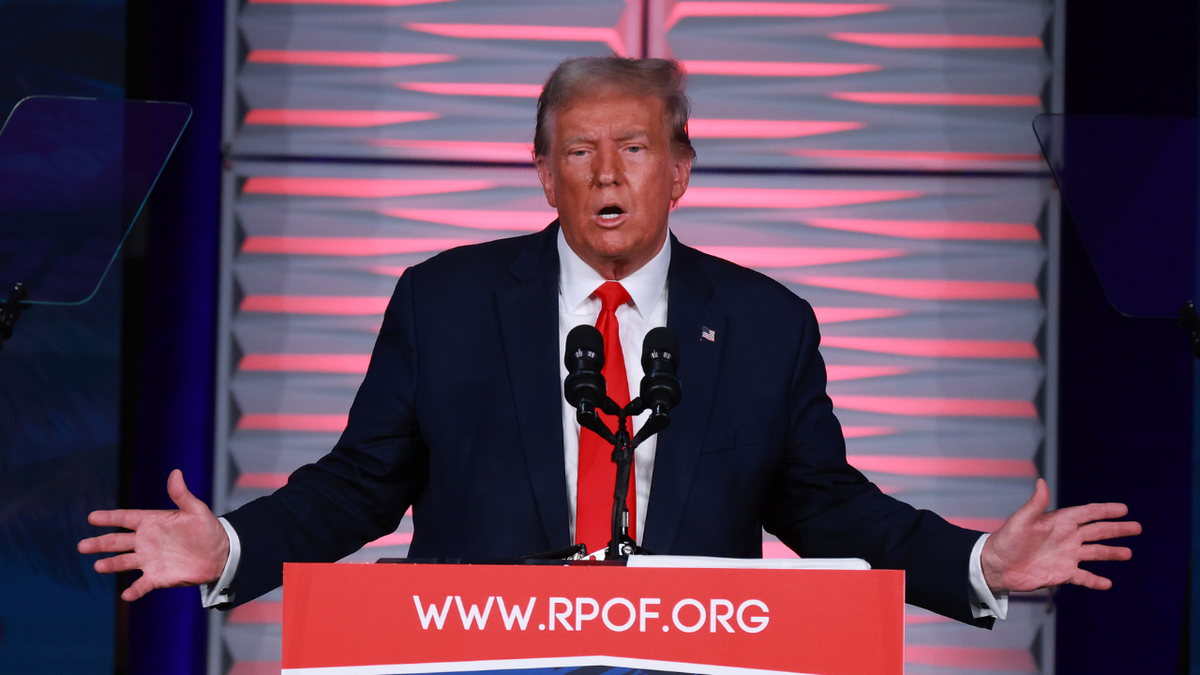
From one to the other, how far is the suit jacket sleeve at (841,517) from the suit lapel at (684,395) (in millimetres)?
209

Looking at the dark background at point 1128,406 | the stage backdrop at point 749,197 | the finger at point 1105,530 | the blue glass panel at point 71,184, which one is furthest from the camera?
→ the stage backdrop at point 749,197

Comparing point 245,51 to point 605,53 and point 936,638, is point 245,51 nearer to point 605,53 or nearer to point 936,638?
point 605,53

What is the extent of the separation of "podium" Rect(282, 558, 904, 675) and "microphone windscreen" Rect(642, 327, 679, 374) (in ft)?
1.03

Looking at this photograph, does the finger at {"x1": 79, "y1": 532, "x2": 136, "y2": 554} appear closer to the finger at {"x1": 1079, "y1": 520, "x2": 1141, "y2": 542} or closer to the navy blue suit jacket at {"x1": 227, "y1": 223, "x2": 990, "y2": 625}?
the navy blue suit jacket at {"x1": 227, "y1": 223, "x2": 990, "y2": 625}

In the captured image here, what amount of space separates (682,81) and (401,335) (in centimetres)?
82

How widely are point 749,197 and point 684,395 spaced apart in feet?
5.75

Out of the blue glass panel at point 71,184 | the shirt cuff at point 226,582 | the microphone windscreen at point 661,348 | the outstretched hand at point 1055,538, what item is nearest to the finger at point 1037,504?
the outstretched hand at point 1055,538

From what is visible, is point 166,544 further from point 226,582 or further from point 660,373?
point 660,373

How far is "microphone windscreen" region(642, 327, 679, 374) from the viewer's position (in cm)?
152

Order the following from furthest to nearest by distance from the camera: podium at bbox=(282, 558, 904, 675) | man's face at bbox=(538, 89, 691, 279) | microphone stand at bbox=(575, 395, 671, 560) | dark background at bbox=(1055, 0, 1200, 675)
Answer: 1. dark background at bbox=(1055, 0, 1200, 675)
2. man's face at bbox=(538, 89, 691, 279)
3. microphone stand at bbox=(575, 395, 671, 560)
4. podium at bbox=(282, 558, 904, 675)

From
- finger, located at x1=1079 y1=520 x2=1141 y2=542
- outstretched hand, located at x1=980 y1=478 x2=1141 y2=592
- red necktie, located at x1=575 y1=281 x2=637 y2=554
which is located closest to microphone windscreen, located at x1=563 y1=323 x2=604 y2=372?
red necktie, located at x1=575 y1=281 x2=637 y2=554

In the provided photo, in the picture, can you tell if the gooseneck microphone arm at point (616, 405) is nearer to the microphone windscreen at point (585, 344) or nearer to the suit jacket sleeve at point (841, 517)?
the microphone windscreen at point (585, 344)

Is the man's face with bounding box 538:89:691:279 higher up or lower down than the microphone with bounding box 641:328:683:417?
higher up

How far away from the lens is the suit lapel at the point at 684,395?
2.07m
